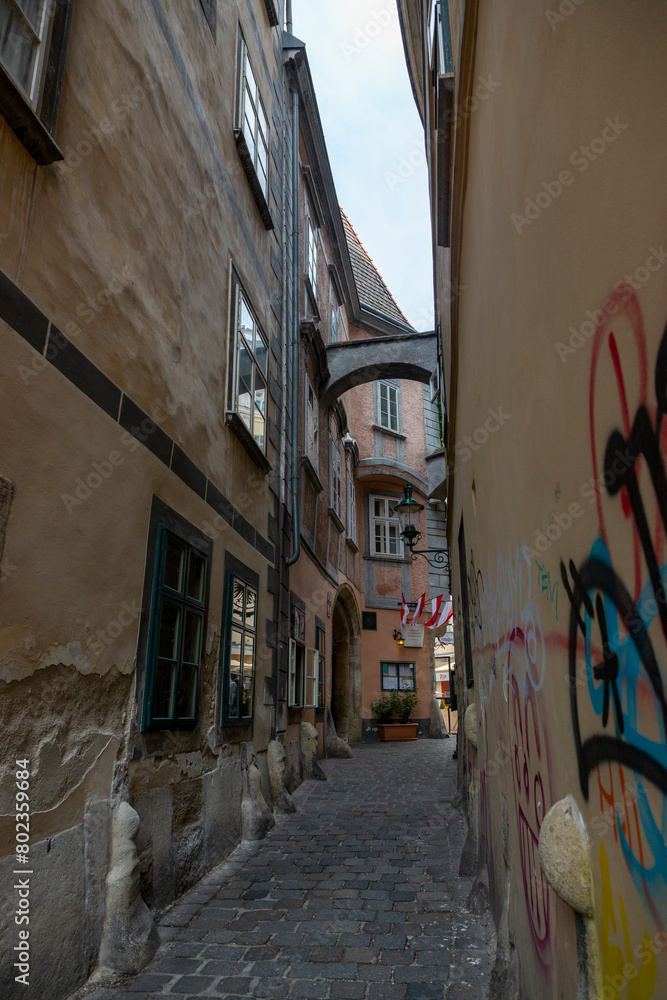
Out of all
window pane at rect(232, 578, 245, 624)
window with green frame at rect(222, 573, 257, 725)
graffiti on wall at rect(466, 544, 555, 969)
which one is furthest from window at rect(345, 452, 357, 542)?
graffiti on wall at rect(466, 544, 555, 969)

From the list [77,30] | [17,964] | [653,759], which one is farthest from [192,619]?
[653,759]

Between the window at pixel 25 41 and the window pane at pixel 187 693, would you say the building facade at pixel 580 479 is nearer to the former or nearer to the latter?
the window at pixel 25 41

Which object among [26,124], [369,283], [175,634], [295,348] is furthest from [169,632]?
[369,283]

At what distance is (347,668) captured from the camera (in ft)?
60.8

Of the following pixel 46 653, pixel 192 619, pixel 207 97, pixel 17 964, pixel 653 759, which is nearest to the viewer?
pixel 653 759

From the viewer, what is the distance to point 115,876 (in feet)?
11.2

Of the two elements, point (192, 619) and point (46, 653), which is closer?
point (46, 653)

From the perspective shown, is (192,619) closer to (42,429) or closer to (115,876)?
(115,876)

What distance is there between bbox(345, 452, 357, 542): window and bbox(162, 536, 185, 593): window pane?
41.0 ft

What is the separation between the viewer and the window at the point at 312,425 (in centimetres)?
1148

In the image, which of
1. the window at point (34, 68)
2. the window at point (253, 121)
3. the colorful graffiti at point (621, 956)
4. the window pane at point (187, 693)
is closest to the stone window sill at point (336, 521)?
the window at point (253, 121)

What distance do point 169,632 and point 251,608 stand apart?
7.32 ft

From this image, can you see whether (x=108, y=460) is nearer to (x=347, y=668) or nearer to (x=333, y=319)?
(x=333, y=319)

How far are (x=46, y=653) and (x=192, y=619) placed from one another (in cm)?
198
